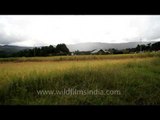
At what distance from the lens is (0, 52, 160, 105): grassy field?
6.33 metres

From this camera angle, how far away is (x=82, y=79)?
21.2 feet

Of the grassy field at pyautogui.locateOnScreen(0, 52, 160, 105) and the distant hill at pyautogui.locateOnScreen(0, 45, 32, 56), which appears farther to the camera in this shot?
the distant hill at pyautogui.locateOnScreen(0, 45, 32, 56)

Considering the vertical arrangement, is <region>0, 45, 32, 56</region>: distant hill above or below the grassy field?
above

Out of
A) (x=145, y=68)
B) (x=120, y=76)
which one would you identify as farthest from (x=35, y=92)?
(x=145, y=68)

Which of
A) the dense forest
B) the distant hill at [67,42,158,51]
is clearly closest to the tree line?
the dense forest

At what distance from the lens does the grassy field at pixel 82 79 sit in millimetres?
6328

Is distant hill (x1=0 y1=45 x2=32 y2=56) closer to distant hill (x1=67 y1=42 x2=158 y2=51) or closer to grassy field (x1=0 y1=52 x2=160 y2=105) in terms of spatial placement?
grassy field (x1=0 y1=52 x2=160 y2=105)

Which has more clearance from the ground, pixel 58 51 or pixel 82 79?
pixel 58 51

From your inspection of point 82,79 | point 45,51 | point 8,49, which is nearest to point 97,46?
point 82,79

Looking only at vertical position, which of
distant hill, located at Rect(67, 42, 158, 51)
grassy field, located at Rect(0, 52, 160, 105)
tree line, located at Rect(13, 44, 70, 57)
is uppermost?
distant hill, located at Rect(67, 42, 158, 51)

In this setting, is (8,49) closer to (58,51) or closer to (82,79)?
(58,51)
